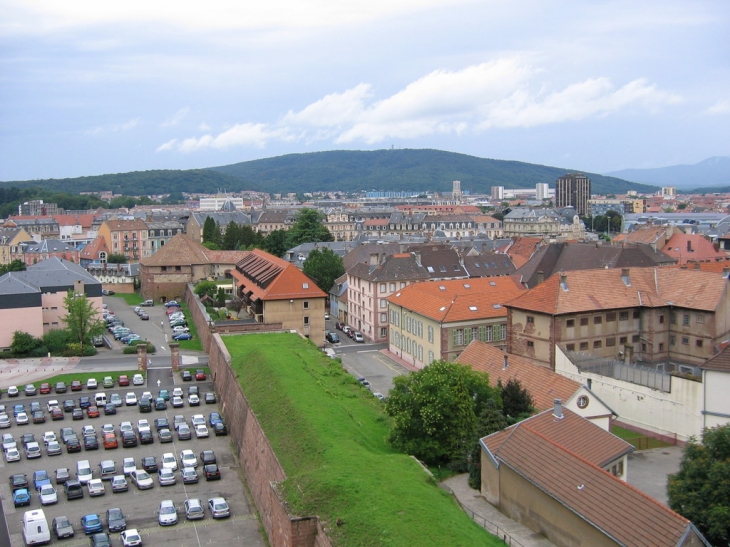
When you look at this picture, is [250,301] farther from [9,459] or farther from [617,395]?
[617,395]

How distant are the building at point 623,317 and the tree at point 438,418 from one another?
1267 cm

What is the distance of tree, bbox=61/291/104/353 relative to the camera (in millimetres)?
52312

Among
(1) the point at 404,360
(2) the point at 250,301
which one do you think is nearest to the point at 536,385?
(1) the point at 404,360

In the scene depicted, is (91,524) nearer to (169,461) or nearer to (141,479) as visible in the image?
(141,479)

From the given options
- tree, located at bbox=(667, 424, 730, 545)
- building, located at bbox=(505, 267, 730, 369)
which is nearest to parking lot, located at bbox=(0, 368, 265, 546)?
tree, located at bbox=(667, 424, 730, 545)

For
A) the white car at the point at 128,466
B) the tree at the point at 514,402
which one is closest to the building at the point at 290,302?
the white car at the point at 128,466

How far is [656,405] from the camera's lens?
108 ft

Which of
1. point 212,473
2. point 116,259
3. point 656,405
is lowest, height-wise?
point 212,473

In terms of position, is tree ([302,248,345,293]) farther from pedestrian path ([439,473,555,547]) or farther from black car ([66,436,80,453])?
pedestrian path ([439,473,555,547])

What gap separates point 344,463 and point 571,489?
681cm

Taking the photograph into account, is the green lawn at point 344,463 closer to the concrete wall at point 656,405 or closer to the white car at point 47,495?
the white car at point 47,495

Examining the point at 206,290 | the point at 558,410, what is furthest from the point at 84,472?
the point at 206,290

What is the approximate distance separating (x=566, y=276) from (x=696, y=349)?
26.7ft

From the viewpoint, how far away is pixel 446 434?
1057 inches
